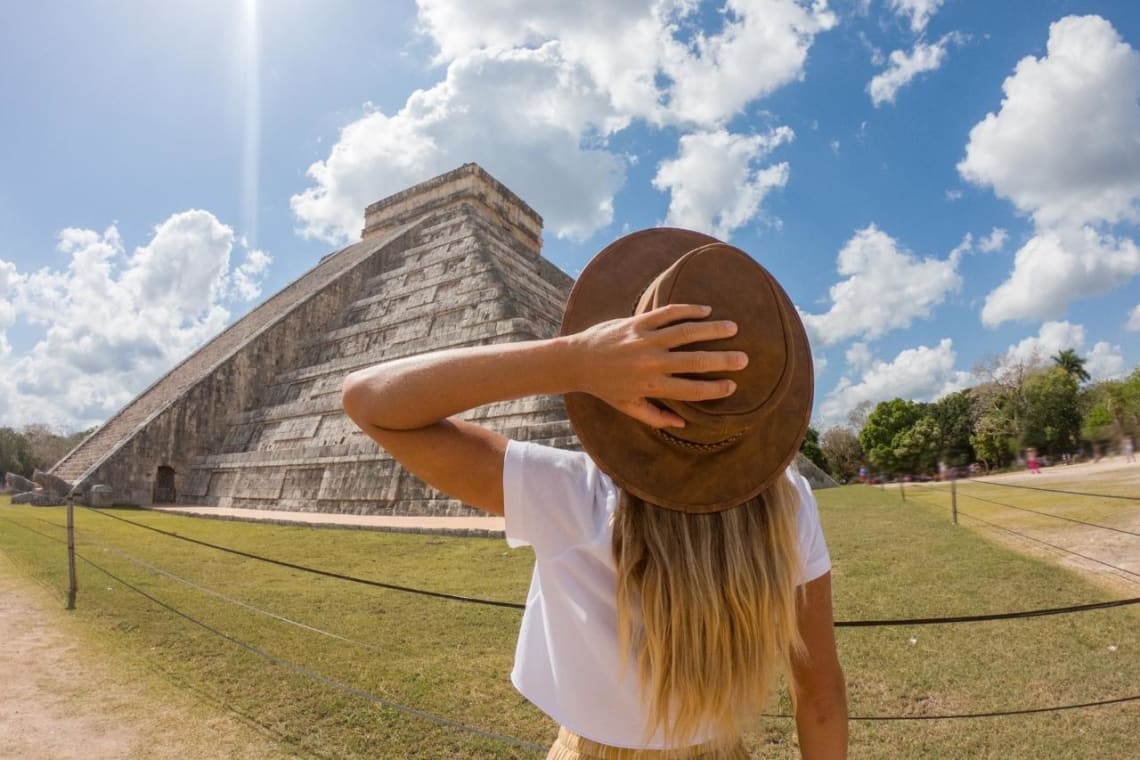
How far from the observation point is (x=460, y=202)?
21625 millimetres

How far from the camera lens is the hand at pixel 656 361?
33.9 inches

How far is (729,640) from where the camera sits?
3.22 feet

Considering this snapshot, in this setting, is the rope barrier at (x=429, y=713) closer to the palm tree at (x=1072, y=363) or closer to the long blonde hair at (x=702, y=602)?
the long blonde hair at (x=702, y=602)

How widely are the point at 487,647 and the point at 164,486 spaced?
13816 millimetres

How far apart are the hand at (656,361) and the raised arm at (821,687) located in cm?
58

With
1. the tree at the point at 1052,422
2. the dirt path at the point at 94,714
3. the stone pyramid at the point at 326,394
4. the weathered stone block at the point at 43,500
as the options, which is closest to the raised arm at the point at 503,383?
the dirt path at the point at 94,714

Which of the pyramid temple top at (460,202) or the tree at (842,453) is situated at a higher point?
the pyramid temple top at (460,202)

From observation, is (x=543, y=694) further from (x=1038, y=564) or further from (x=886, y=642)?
(x=1038, y=564)

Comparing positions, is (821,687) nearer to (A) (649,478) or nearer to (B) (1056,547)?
(A) (649,478)

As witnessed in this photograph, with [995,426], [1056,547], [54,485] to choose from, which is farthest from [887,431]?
[54,485]

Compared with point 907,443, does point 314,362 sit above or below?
above

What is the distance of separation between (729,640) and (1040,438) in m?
27.4

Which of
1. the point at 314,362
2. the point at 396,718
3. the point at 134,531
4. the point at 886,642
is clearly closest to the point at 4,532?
the point at 134,531

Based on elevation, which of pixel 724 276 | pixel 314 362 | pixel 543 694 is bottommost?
pixel 543 694
